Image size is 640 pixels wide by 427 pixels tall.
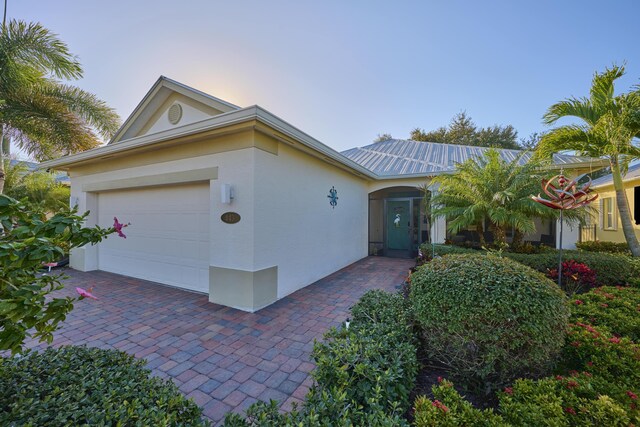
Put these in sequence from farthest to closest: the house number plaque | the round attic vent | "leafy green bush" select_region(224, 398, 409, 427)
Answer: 1. the round attic vent
2. the house number plaque
3. "leafy green bush" select_region(224, 398, 409, 427)

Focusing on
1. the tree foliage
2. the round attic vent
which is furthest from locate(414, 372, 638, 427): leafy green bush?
the tree foliage

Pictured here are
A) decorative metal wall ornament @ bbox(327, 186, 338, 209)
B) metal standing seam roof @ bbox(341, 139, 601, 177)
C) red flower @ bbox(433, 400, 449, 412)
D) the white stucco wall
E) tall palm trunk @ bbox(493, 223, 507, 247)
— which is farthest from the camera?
metal standing seam roof @ bbox(341, 139, 601, 177)

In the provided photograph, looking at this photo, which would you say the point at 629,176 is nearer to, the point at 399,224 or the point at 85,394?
the point at 399,224

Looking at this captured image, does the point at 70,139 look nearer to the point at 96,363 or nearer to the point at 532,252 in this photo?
the point at 96,363

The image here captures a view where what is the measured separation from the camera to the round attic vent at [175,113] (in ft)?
21.0

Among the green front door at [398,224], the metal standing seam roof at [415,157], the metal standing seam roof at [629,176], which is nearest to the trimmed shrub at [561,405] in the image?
the metal standing seam roof at [415,157]

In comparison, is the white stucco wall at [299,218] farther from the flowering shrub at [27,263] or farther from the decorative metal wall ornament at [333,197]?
the flowering shrub at [27,263]

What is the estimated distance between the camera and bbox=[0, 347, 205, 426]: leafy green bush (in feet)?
4.32

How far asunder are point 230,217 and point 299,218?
1634 millimetres

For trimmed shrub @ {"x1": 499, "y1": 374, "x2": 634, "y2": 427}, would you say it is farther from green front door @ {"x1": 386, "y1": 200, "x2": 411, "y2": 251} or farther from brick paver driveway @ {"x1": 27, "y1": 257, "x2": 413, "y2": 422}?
green front door @ {"x1": 386, "y1": 200, "x2": 411, "y2": 251}

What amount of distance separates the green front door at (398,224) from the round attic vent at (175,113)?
317 inches

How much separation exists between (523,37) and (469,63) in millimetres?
1577

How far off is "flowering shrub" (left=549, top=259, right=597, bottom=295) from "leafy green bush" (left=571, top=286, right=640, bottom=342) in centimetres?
123

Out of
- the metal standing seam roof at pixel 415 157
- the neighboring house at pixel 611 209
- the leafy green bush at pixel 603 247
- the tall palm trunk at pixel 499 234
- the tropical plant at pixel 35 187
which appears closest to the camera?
the tall palm trunk at pixel 499 234
